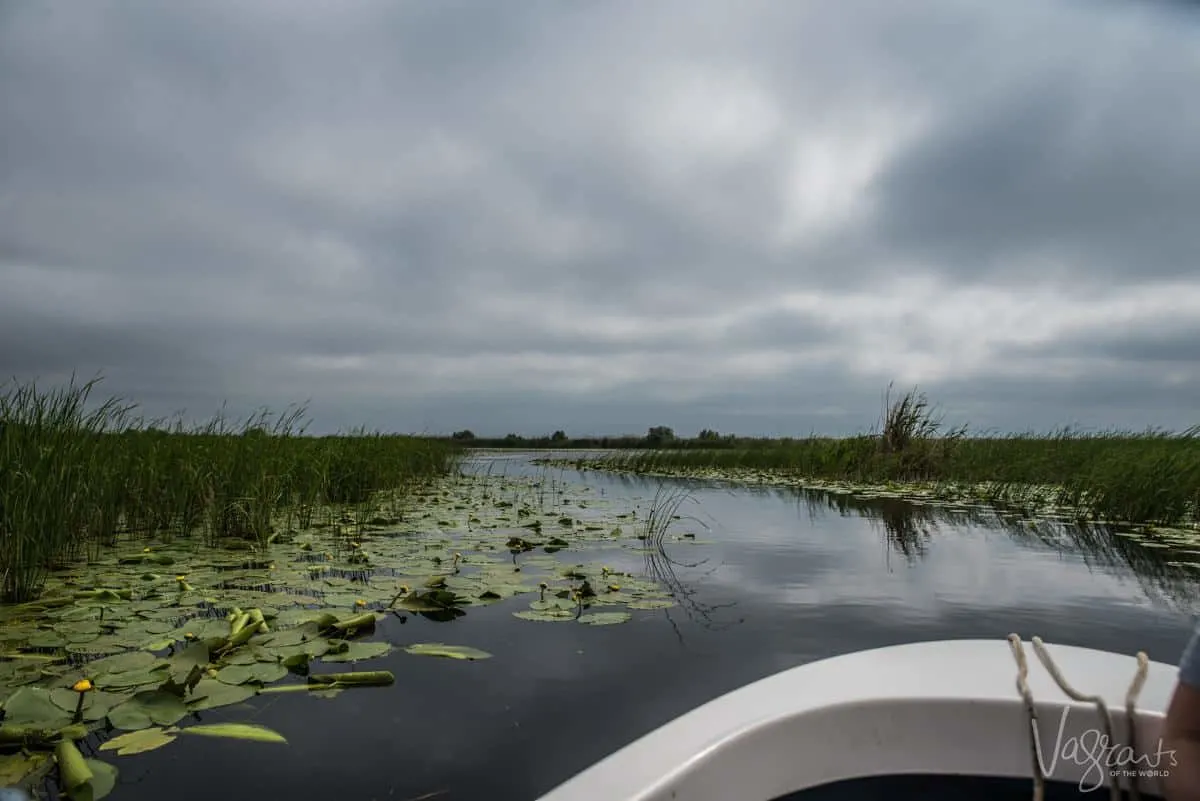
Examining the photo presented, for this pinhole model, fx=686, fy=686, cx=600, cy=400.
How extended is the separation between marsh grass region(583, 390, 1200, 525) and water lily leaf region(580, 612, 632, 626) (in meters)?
6.16

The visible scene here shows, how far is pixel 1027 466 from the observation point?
10031mm

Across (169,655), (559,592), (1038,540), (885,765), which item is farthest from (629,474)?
(885,765)

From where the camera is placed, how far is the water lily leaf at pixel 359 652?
247cm

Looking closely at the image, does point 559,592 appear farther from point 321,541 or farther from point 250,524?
point 250,524

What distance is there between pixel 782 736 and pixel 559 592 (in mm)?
2526

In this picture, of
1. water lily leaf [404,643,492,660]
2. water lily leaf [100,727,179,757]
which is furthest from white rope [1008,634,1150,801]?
water lily leaf [100,727,179,757]

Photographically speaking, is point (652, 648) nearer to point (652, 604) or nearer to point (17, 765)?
point (652, 604)

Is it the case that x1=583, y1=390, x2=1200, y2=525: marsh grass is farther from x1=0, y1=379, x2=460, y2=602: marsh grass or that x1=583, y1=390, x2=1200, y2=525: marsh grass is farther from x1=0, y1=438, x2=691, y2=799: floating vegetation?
x1=0, y1=379, x2=460, y2=602: marsh grass

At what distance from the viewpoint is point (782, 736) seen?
3.83 ft

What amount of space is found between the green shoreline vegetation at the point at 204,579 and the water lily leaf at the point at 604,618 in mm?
15

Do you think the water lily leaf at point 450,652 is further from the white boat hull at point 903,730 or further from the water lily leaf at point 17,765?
the white boat hull at point 903,730

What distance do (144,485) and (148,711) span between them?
152 inches

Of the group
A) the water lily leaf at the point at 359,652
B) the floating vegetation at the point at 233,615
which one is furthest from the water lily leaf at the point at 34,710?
the water lily leaf at the point at 359,652

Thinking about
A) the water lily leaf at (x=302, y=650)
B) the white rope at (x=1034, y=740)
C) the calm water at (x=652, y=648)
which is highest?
the white rope at (x=1034, y=740)
